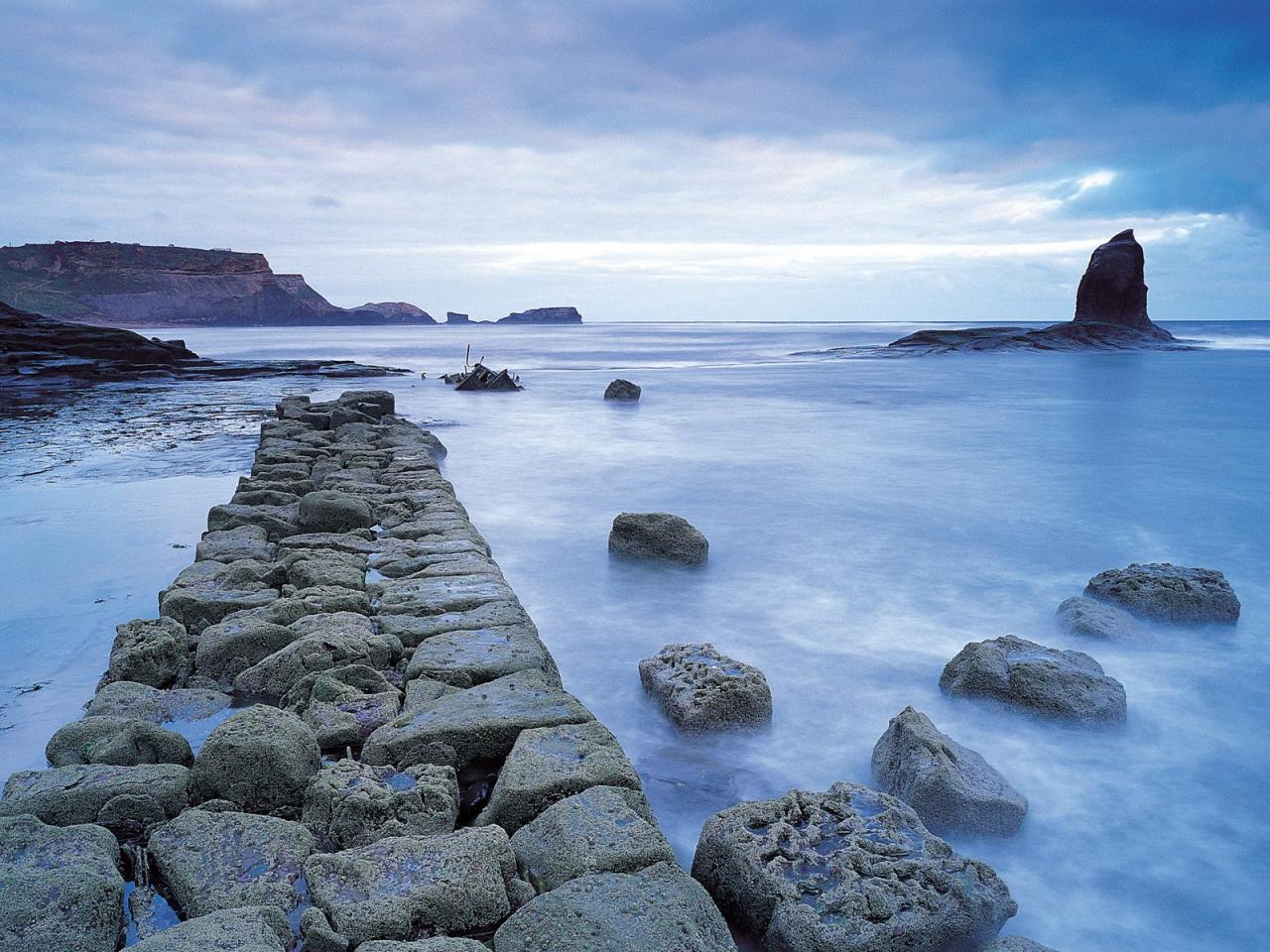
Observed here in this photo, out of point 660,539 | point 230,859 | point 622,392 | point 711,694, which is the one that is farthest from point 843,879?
point 622,392

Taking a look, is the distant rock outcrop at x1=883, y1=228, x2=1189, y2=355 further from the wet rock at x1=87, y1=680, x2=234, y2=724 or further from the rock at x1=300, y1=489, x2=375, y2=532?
the wet rock at x1=87, y1=680, x2=234, y2=724

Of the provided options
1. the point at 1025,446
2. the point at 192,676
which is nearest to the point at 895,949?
the point at 192,676

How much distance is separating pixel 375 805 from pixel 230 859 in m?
0.35

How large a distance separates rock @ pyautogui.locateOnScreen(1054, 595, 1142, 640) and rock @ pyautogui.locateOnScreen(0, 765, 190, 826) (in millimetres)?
4029

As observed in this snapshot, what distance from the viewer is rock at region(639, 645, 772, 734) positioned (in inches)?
133

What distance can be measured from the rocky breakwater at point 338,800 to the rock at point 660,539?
1.78 metres

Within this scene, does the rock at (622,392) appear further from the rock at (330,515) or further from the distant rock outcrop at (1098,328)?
the distant rock outcrop at (1098,328)

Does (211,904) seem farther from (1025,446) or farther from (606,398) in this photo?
(606,398)

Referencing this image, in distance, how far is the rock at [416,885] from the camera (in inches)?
73.8

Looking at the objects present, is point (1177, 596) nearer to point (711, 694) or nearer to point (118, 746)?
point (711, 694)

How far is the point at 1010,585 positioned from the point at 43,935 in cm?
503

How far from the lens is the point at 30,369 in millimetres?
21062

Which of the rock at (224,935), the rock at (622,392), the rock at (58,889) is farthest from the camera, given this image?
the rock at (622,392)

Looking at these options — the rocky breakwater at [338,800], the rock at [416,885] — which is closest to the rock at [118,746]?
the rocky breakwater at [338,800]
